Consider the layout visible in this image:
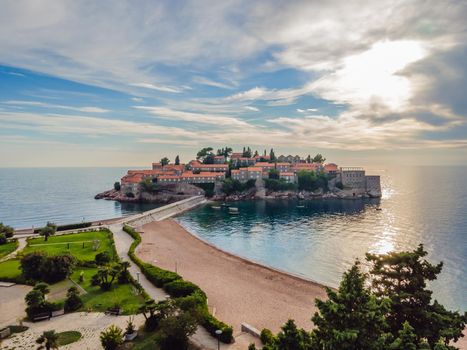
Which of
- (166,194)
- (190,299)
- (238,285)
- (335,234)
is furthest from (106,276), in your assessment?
(166,194)

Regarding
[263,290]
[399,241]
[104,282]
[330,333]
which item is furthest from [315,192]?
[330,333]

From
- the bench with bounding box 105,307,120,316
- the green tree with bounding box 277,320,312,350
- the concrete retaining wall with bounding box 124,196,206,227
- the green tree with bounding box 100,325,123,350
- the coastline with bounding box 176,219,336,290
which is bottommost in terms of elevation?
the coastline with bounding box 176,219,336,290

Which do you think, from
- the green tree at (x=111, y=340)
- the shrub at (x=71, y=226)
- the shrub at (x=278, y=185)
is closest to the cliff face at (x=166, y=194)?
the shrub at (x=278, y=185)

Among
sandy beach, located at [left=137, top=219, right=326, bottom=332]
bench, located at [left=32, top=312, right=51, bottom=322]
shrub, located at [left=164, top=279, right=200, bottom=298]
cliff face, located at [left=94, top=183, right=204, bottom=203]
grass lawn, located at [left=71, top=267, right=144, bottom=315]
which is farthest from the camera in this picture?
cliff face, located at [left=94, top=183, right=204, bottom=203]

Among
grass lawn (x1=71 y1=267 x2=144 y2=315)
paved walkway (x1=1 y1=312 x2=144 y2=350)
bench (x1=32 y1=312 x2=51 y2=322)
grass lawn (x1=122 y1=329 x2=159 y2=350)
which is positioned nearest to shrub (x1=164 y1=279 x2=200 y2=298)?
grass lawn (x1=71 y1=267 x2=144 y2=315)

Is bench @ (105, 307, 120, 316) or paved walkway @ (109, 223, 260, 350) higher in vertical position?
bench @ (105, 307, 120, 316)

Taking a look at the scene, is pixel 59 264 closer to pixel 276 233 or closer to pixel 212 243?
pixel 212 243

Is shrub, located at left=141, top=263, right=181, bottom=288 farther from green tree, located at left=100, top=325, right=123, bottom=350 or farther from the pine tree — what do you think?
the pine tree
